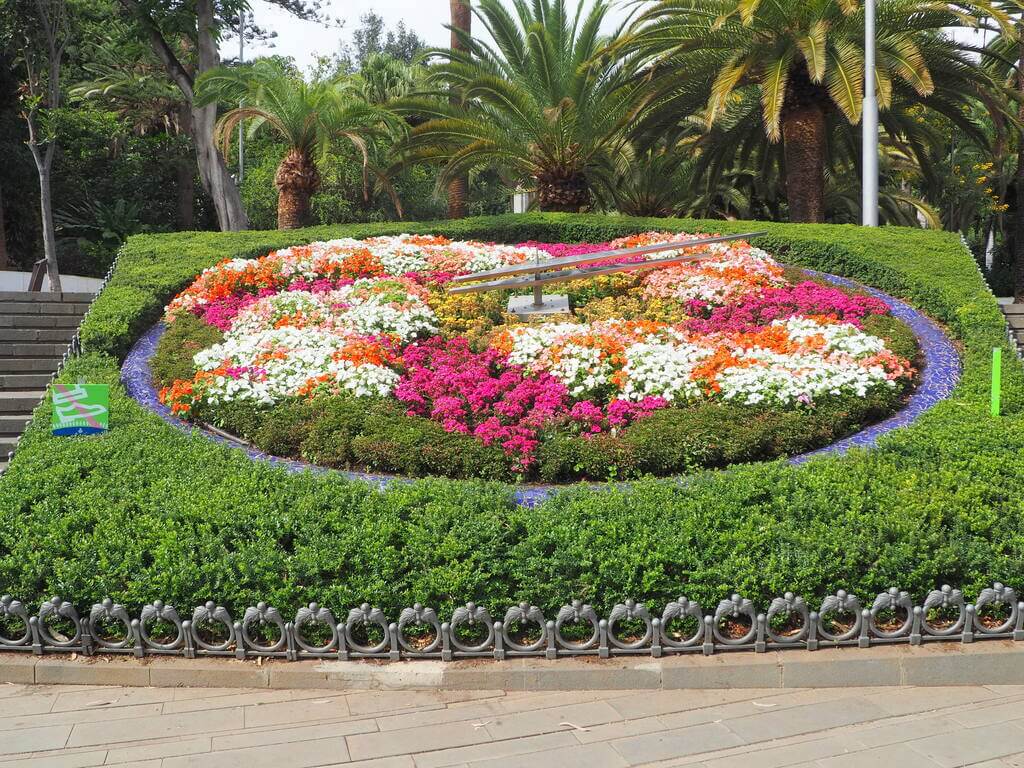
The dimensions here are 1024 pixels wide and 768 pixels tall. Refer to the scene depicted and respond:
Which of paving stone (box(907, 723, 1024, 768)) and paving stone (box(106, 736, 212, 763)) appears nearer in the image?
paving stone (box(907, 723, 1024, 768))

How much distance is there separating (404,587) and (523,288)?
19.4 ft

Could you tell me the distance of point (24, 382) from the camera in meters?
8.95

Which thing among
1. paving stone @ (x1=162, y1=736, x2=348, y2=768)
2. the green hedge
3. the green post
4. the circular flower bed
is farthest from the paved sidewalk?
the green post

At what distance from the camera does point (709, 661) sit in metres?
4.32

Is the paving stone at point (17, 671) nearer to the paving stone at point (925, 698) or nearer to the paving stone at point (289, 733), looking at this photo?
the paving stone at point (289, 733)

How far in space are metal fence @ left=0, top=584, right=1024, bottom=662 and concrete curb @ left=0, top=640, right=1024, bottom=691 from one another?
2.1 inches

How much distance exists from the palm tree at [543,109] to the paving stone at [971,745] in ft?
37.0

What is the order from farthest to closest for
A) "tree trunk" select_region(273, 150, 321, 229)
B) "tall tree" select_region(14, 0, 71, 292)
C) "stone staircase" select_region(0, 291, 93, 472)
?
"tree trunk" select_region(273, 150, 321, 229), "tall tree" select_region(14, 0, 71, 292), "stone staircase" select_region(0, 291, 93, 472)

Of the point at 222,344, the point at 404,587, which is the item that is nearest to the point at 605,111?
the point at 222,344

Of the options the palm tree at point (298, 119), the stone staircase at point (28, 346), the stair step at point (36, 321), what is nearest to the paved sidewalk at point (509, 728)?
the stone staircase at point (28, 346)

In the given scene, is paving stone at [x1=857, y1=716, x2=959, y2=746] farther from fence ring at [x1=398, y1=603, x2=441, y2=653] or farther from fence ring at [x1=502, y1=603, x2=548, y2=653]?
fence ring at [x1=398, y1=603, x2=441, y2=653]

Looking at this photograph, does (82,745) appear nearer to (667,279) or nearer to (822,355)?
(822,355)

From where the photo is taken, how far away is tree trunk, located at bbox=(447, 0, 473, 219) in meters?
18.0

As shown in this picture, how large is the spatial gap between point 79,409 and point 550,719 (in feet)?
13.3
